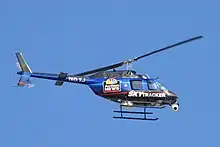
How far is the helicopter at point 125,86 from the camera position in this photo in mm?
20891

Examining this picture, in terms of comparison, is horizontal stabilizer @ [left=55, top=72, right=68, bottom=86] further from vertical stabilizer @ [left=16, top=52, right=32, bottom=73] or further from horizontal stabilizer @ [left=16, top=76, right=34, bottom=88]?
vertical stabilizer @ [left=16, top=52, right=32, bottom=73]

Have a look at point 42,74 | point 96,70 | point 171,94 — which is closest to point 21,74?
point 42,74

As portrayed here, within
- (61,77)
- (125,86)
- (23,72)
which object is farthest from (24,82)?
(125,86)

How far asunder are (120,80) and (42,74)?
3.55 metres

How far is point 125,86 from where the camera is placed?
68.5 feet

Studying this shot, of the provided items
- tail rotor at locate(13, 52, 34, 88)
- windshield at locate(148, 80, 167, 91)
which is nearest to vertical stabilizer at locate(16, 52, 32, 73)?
tail rotor at locate(13, 52, 34, 88)

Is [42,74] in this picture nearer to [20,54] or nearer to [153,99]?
[20,54]

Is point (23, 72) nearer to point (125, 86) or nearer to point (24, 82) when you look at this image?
point (24, 82)

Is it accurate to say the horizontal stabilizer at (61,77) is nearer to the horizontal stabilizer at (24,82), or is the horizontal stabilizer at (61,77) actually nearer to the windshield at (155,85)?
the horizontal stabilizer at (24,82)

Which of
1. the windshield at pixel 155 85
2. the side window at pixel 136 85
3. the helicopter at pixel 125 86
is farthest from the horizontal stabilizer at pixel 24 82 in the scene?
the windshield at pixel 155 85

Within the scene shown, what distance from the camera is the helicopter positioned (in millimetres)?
20891

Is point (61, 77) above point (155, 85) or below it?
above

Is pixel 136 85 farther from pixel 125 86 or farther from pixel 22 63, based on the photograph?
pixel 22 63

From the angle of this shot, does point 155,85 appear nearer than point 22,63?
Yes
